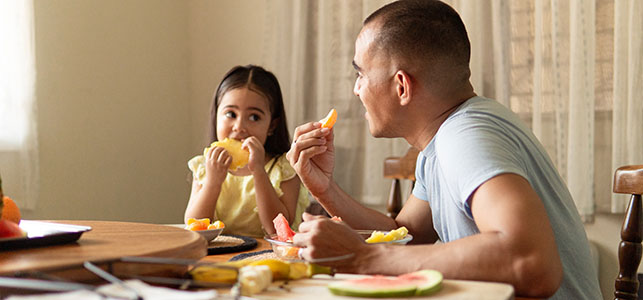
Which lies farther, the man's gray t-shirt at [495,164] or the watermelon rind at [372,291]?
the man's gray t-shirt at [495,164]

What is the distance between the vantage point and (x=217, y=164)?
226cm

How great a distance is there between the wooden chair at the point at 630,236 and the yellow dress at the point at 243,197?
1.26m

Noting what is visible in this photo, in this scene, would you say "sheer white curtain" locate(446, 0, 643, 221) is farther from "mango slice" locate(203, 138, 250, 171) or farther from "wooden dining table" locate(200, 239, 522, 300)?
"wooden dining table" locate(200, 239, 522, 300)

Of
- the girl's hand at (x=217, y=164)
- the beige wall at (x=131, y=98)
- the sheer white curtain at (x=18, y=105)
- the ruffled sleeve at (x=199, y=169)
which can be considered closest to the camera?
the girl's hand at (x=217, y=164)

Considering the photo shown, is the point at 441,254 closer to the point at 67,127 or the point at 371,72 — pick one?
the point at 371,72

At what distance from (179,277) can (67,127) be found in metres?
2.59

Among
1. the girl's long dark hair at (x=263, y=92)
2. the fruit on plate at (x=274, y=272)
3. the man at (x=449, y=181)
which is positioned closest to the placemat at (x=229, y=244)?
the man at (x=449, y=181)

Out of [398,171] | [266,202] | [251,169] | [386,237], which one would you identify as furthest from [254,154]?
[386,237]

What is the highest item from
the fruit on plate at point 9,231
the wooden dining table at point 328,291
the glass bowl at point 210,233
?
the fruit on plate at point 9,231

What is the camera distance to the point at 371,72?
1431mm

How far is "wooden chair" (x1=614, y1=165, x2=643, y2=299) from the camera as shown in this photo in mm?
1545

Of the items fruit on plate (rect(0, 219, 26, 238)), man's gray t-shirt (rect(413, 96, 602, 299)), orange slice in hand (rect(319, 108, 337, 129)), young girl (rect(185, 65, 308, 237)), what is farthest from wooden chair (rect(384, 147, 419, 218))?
fruit on plate (rect(0, 219, 26, 238))

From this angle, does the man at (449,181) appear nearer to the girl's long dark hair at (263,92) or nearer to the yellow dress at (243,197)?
the yellow dress at (243,197)

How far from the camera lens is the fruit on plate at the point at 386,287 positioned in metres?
0.75
